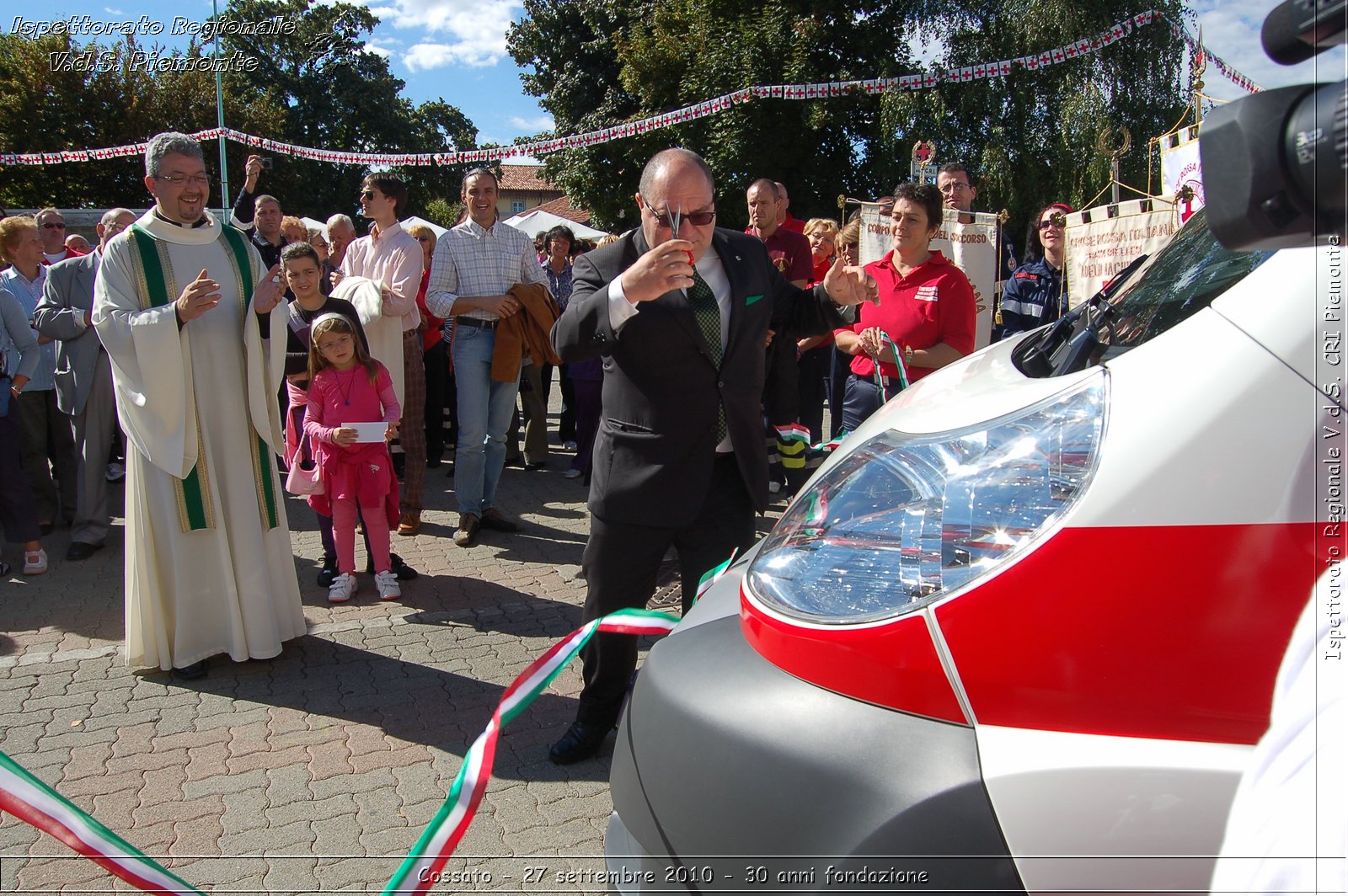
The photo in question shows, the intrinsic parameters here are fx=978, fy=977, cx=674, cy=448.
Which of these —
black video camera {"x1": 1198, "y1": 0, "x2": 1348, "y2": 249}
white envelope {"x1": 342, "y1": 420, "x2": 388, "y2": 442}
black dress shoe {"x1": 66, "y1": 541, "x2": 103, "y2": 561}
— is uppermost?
black video camera {"x1": 1198, "y1": 0, "x2": 1348, "y2": 249}

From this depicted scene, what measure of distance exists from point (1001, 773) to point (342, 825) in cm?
245

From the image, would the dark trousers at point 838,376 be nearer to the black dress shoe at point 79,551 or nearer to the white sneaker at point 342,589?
the white sneaker at point 342,589

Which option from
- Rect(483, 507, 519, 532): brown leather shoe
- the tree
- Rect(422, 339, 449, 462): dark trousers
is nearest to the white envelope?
Rect(483, 507, 519, 532): brown leather shoe

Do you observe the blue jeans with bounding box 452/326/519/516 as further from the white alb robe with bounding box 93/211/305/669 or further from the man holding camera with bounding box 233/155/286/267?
the man holding camera with bounding box 233/155/286/267

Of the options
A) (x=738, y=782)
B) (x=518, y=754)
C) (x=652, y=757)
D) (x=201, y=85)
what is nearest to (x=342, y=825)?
(x=518, y=754)

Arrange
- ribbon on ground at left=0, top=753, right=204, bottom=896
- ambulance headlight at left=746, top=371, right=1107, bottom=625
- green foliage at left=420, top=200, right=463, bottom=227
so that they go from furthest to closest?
green foliage at left=420, top=200, right=463, bottom=227 → ribbon on ground at left=0, top=753, right=204, bottom=896 → ambulance headlight at left=746, top=371, right=1107, bottom=625

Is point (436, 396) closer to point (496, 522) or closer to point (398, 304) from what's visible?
point (496, 522)

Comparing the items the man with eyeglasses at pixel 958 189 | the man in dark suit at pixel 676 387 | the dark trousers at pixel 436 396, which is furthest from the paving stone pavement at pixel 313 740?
the man with eyeglasses at pixel 958 189

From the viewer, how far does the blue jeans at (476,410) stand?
649cm

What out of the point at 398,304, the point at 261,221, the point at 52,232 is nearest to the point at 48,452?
the point at 52,232

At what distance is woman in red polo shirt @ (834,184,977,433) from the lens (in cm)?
459

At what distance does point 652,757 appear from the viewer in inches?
75.2

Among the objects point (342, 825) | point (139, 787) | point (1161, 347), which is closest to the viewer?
point (1161, 347)

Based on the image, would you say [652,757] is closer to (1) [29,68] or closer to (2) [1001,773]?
(2) [1001,773]
